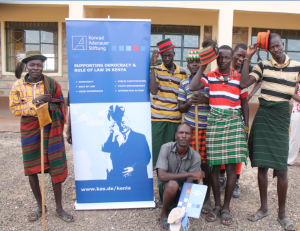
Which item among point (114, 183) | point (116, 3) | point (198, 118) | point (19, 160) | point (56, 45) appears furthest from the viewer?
point (56, 45)

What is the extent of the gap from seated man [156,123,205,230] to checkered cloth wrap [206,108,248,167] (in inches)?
9.1

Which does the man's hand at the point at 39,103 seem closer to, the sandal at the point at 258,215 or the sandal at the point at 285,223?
the sandal at the point at 258,215

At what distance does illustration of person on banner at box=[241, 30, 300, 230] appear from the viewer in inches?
104

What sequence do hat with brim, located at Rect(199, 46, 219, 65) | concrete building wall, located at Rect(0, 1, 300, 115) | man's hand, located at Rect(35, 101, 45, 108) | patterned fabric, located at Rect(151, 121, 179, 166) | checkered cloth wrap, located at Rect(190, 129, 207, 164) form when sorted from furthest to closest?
concrete building wall, located at Rect(0, 1, 300, 115), patterned fabric, located at Rect(151, 121, 179, 166), checkered cloth wrap, located at Rect(190, 129, 207, 164), man's hand, located at Rect(35, 101, 45, 108), hat with brim, located at Rect(199, 46, 219, 65)

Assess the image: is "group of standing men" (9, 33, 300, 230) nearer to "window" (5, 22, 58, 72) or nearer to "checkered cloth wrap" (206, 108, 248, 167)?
"checkered cloth wrap" (206, 108, 248, 167)

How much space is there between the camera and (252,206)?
3252 millimetres

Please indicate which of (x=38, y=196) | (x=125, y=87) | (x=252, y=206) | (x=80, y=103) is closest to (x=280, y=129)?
(x=252, y=206)

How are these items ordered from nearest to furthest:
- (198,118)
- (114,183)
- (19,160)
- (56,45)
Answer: (198,118)
(114,183)
(19,160)
(56,45)

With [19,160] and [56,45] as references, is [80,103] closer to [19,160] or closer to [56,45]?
[19,160]

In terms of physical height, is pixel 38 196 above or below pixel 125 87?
below

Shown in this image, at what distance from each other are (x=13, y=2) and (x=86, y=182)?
556 centimetres

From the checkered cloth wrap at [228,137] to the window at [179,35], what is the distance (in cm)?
505

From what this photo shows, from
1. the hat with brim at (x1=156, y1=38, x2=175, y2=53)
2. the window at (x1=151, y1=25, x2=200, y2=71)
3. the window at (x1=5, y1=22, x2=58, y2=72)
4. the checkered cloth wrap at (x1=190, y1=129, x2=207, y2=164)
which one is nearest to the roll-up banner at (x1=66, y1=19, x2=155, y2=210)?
the hat with brim at (x1=156, y1=38, x2=175, y2=53)

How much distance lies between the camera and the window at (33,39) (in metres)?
7.44
